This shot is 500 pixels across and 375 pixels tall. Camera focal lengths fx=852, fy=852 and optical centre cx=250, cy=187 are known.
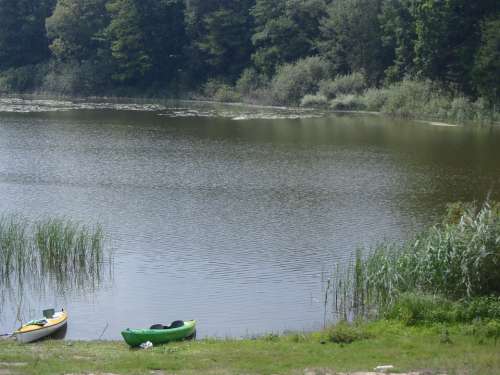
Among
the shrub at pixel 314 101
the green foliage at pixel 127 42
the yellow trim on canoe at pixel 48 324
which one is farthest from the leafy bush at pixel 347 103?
the yellow trim on canoe at pixel 48 324

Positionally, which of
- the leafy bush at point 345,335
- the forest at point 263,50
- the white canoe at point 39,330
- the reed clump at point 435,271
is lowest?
the white canoe at point 39,330

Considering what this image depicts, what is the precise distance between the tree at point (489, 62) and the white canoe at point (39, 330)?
51026mm

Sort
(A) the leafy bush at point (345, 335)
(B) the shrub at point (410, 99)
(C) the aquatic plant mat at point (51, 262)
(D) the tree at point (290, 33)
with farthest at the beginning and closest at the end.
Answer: (D) the tree at point (290, 33) < (B) the shrub at point (410, 99) < (C) the aquatic plant mat at point (51, 262) < (A) the leafy bush at point (345, 335)

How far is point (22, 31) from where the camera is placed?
354 ft

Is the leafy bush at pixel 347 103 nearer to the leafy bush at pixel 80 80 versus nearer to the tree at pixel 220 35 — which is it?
the tree at pixel 220 35

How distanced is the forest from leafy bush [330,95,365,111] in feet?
0.35

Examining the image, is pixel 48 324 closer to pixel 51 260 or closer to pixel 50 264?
pixel 50 264

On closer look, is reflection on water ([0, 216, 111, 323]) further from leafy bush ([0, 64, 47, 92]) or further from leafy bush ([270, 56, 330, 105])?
leafy bush ([0, 64, 47, 92])

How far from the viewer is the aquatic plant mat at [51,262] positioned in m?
22.8

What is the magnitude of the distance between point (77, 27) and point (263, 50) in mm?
24533

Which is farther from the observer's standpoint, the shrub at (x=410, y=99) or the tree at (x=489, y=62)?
the shrub at (x=410, y=99)

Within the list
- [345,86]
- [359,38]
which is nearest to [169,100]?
[345,86]

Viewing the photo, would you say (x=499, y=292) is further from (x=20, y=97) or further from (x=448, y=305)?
(x=20, y=97)

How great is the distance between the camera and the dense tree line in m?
69.9
